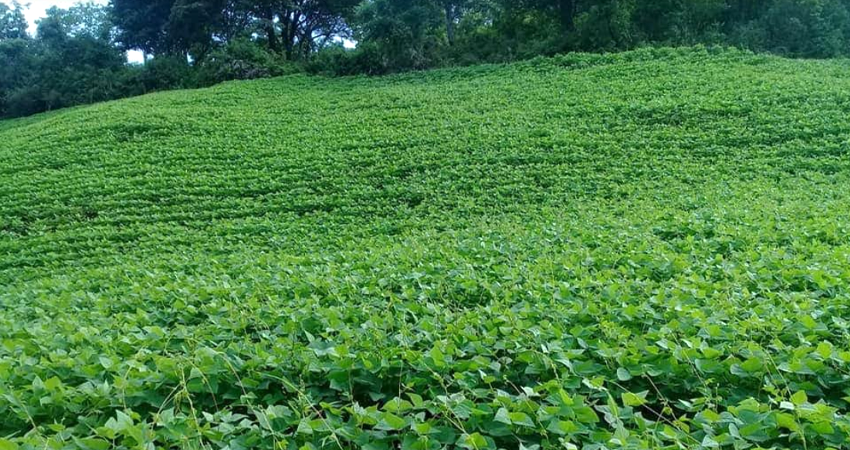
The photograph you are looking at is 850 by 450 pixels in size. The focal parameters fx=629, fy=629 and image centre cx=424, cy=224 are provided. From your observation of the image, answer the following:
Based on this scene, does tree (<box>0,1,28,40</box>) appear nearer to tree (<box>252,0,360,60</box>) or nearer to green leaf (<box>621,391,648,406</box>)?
tree (<box>252,0,360,60</box>)

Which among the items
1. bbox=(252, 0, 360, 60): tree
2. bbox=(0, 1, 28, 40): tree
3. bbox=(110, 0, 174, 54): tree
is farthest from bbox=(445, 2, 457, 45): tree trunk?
bbox=(0, 1, 28, 40): tree

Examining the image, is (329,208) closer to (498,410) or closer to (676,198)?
(676,198)

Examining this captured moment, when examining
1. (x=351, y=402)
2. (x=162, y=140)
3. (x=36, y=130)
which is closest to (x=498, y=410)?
(x=351, y=402)

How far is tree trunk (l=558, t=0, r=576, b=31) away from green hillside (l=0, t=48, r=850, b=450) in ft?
30.7

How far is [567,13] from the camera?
20375mm

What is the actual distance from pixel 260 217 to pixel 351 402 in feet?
23.1

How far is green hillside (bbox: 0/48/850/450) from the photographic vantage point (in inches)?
73.1

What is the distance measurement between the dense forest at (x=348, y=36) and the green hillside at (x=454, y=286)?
286 inches

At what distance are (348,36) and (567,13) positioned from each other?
1327 cm

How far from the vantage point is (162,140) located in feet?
41.4

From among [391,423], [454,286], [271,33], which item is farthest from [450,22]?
[391,423]

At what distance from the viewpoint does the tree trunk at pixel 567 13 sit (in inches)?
800

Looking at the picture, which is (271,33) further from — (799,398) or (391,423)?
(799,398)

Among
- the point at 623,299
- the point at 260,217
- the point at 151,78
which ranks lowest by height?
the point at 260,217
